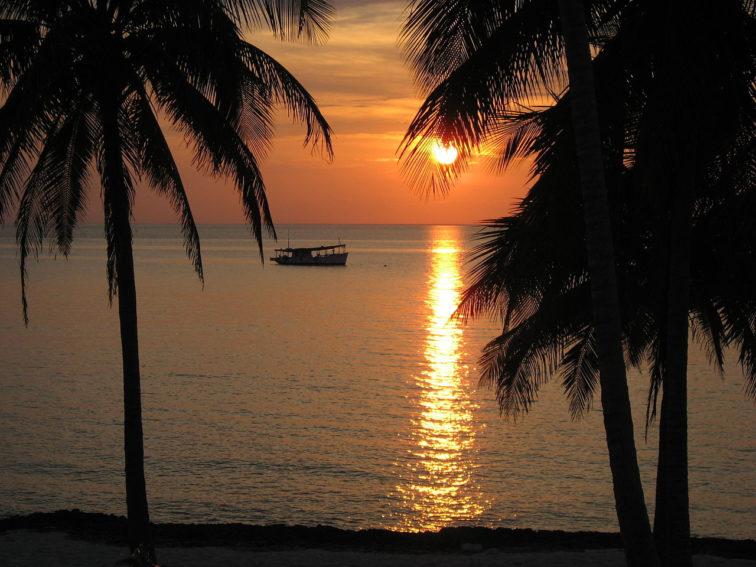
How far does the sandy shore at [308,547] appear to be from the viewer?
12.2 m

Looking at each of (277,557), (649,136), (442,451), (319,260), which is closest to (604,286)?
(649,136)

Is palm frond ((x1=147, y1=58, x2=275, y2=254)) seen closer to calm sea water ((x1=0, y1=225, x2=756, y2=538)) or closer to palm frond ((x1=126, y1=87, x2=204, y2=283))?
palm frond ((x1=126, y1=87, x2=204, y2=283))

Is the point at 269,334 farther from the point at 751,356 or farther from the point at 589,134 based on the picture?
the point at 589,134

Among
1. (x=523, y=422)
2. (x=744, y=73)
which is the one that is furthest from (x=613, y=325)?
(x=523, y=422)

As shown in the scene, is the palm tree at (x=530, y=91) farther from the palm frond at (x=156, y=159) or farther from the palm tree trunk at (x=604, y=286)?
the palm frond at (x=156, y=159)

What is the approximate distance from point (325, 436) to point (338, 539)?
13184 millimetres

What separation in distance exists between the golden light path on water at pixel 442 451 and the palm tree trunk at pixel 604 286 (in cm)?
489

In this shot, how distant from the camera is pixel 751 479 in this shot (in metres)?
22.3

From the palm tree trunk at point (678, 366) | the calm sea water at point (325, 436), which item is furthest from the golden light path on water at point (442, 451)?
the palm tree trunk at point (678, 366)

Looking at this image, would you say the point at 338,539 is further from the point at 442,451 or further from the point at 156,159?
the point at 442,451

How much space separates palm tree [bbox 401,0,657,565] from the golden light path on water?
3977 mm

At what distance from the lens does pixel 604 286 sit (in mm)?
6484

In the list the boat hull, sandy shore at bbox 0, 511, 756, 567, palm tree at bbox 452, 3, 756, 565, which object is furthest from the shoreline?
the boat hull

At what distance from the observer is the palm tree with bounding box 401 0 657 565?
6387 millimetres
